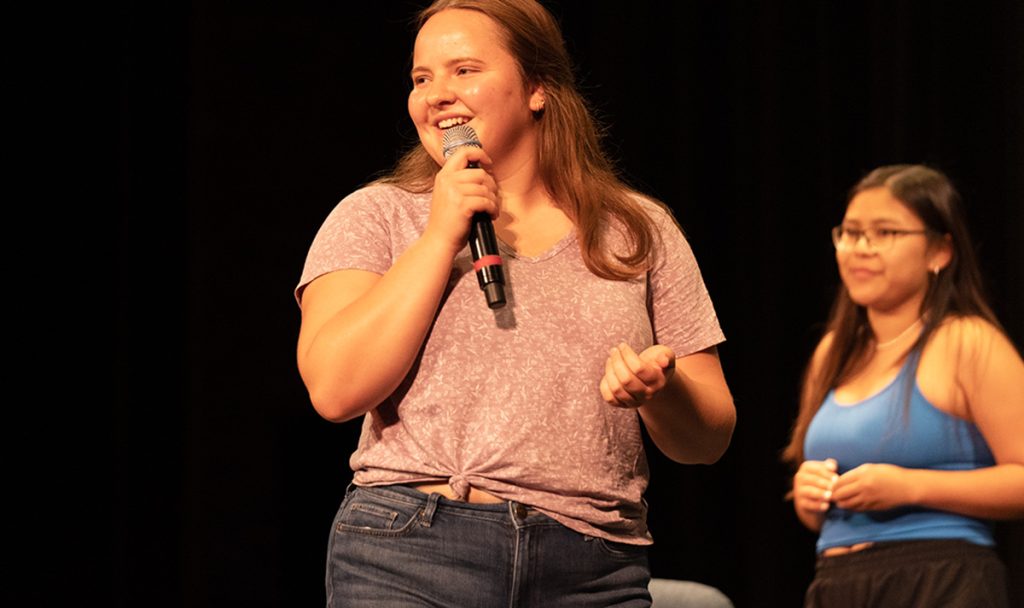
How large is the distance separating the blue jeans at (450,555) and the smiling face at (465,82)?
18.1 inches

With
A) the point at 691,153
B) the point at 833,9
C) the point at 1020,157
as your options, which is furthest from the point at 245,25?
the point at 1020,157

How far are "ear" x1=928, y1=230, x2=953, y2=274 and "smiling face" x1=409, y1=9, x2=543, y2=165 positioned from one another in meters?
1.56

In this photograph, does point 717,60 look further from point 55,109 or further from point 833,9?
point 55,109

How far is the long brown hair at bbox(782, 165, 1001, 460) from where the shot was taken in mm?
2674

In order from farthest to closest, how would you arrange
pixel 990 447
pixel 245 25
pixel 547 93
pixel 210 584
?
pixel 245 25 → pixel 210 584 → pixel 990 447 → pixel 547 93

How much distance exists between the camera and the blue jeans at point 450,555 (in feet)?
4.17

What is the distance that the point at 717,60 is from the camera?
3883 millimetres

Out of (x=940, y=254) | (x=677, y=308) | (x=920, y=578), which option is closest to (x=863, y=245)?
(x=940, y=254)

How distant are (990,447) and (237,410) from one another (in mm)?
1971

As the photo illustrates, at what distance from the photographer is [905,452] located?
97.0 inches

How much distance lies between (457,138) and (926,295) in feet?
5.42

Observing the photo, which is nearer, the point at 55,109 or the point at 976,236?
the point at 55,109

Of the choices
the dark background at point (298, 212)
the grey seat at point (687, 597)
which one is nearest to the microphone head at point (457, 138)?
the grey seat at point (687, 597)

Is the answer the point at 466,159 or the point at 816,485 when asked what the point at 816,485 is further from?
the point at 466,159
